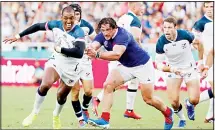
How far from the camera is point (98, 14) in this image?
27859mm

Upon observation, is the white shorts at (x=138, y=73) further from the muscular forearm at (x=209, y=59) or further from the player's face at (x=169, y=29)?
the muscular forearm at (x=209, y=59)

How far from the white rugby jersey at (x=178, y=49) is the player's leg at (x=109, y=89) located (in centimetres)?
113

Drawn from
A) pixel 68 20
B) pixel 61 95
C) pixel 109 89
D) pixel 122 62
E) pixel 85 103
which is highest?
pixel 68 20

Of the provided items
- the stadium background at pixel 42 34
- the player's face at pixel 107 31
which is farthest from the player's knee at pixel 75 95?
the stadium background at pixel 42 34

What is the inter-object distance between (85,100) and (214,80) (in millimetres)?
2785

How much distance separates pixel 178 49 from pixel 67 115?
3727 mm

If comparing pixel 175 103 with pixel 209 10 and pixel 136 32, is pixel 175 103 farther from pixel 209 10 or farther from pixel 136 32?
pixel 209 10

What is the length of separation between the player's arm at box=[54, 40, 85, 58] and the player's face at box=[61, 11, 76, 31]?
34 cm

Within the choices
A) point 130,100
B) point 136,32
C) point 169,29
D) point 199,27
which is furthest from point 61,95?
point 199,27

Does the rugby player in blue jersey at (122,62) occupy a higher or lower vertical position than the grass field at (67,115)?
higher

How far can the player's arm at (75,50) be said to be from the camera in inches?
474

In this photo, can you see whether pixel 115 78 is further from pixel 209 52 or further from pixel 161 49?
pixel 209 52

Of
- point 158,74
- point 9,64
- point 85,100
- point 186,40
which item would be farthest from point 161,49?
point 9,64

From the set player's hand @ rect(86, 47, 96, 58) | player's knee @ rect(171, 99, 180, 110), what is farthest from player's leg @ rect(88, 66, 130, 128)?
player's knee @ rect(171, 99, 180, 110)
